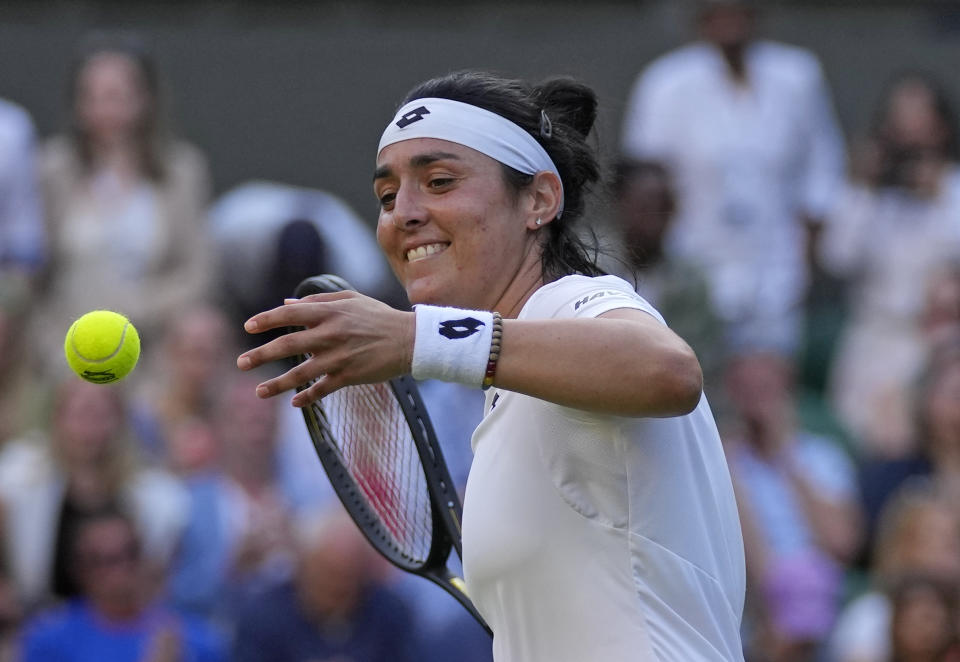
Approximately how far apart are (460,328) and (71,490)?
3.39m

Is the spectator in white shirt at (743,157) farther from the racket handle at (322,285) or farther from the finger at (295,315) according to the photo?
the finger at (295,315)

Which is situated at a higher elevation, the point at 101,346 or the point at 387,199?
the point at 387,199

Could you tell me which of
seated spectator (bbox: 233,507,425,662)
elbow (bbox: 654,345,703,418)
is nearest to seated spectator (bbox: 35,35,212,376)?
seated spectator (bbox: 233,507,425,662)

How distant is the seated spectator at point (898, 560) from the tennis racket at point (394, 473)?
224 cm

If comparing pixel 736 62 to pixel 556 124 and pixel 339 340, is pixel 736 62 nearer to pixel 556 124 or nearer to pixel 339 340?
pixel 556 124

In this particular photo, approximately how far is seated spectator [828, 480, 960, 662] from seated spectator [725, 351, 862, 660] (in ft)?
0.38

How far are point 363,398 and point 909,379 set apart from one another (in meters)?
3.59

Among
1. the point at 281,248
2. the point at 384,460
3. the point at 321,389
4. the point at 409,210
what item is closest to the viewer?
the point at 321,389

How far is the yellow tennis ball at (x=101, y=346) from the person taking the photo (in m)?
2.76

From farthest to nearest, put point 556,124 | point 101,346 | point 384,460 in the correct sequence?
point 384,460
point 556,124
point 101,346

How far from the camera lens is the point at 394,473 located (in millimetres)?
3639

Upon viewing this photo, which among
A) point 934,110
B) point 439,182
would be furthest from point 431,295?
point 934,110

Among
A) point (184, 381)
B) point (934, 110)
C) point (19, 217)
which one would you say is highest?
point (19, 217)

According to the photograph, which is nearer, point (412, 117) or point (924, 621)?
point (412, 117)
